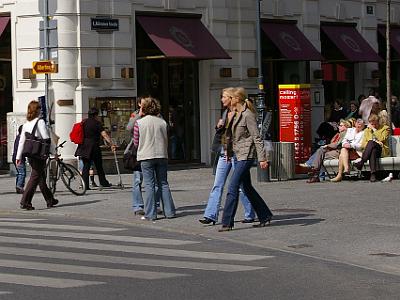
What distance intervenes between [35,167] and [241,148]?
4.92 meters

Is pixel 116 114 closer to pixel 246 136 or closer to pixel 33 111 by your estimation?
pixel 33 111

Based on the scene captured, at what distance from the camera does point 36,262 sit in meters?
11.5

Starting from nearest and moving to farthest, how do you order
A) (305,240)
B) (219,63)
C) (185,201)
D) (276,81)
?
(305,240) → (185,201) → (219,63) → (276,81)

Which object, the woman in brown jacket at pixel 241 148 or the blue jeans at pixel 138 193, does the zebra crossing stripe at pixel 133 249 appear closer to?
the woman in brown jacket at pixel 241 148

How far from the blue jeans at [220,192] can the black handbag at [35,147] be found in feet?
12.7

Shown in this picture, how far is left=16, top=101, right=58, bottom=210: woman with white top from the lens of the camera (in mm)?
17766

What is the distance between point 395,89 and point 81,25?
13.6 meters

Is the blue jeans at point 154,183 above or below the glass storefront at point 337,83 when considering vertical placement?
below

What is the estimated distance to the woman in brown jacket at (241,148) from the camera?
1417 cm

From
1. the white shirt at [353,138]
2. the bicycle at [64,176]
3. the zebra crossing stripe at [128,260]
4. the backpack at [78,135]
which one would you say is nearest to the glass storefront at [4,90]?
the backpack at [78,135]

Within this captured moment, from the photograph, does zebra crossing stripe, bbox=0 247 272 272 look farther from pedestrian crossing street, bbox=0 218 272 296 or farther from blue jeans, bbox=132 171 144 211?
blue jeans, bbox=132 171 144 211

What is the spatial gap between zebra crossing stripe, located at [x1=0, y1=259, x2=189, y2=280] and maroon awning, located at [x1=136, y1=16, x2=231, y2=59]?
1539 centimetres

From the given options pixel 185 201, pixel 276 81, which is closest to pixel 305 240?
pixel 185 201

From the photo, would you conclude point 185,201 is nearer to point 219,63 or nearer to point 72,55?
point 72,55
